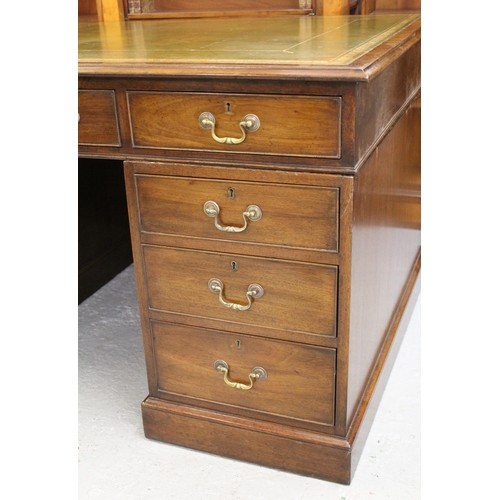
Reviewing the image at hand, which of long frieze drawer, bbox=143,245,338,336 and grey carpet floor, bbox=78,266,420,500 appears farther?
grey carpet floor, bbox=78,266,420,500

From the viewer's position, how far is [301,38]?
5.08ft

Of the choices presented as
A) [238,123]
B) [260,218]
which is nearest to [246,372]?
[260,218]

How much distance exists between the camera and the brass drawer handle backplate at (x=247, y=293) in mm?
1399

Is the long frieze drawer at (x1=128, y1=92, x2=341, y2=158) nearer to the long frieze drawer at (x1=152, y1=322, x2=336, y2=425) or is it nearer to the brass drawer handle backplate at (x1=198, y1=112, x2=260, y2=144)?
the brass drawer handle backplate at (x1=198, y1=112, x2=260, y2=144)

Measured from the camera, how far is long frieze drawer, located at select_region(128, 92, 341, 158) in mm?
1215

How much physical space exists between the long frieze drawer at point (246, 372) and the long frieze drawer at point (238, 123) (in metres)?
0.42

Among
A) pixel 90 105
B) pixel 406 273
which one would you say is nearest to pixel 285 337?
pixel 90 105

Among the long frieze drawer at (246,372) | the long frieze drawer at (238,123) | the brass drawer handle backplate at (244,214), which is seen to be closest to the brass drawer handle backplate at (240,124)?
the long frieze drawer at (238,123)

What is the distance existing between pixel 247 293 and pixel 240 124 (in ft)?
1.18

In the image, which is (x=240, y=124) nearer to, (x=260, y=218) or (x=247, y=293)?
(x=260, y=218)

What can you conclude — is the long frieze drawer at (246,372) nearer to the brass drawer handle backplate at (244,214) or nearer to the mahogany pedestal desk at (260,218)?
the mahogany pedestal desk at (260,218)

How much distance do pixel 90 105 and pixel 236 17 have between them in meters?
0.87

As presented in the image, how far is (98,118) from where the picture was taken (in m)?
1.39

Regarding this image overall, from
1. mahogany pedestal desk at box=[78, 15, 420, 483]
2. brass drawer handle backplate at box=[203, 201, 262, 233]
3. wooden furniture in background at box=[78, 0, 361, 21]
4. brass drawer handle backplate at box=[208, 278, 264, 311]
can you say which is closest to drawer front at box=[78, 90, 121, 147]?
mahogany pedestal desk at box=[78, 15, 420, 483]
